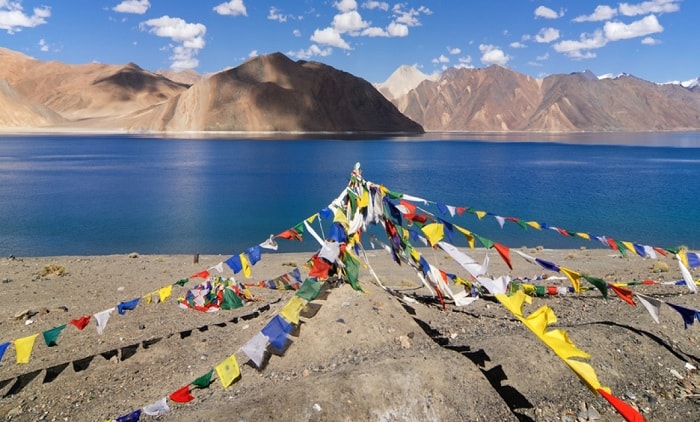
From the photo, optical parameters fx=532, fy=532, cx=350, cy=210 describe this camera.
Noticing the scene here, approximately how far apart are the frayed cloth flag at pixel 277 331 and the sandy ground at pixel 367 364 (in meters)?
0.51

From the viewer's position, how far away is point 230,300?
9.88m

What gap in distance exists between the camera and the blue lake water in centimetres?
2498

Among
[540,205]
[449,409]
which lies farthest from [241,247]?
[540,205]

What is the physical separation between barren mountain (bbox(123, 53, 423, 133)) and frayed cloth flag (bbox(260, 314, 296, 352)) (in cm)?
15867

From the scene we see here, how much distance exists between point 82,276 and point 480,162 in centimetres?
6417

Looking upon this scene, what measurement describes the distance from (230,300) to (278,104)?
165 meters

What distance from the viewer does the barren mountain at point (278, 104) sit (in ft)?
535

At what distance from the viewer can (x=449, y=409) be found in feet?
19.5

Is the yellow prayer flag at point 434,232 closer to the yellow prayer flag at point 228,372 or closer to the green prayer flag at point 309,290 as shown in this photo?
the green prayer flag at point 309,290

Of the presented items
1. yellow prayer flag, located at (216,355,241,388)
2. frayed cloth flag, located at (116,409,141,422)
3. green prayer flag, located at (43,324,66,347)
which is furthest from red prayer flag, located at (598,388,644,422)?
green prayer flag, located at (43,324,66,347)

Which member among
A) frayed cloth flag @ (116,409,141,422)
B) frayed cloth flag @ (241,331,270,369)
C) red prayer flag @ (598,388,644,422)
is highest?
red prayer flag @ (598,388,644,422)

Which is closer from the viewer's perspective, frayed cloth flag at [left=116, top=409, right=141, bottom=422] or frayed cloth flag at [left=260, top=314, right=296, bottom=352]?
frayed cloth flag at [left=116, top=409, right=141, bottom=422]

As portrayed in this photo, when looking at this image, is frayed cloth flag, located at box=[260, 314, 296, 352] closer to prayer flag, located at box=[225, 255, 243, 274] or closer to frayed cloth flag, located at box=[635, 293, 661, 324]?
prayer flag, located at box=[225, 255, 243, 274]

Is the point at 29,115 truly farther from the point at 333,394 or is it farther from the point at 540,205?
the point at 333,394
